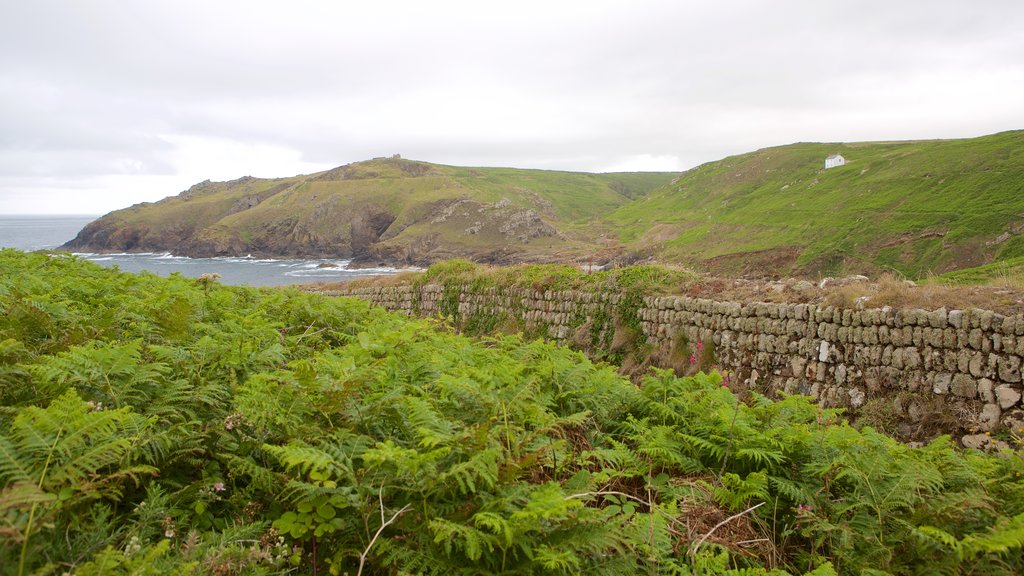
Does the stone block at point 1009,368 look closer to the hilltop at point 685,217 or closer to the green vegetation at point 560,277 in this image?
the hilltop at point 685,217

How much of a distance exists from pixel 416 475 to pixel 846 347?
9.72 metres

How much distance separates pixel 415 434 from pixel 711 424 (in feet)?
8.72

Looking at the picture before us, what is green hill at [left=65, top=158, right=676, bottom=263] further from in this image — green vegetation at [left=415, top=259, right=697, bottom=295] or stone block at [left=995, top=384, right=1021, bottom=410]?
stone block at [left=995, top=384, right=1021, bottom=410]

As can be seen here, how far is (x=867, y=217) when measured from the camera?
108ft

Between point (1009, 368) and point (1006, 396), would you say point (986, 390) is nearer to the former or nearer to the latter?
point (1006, 396)

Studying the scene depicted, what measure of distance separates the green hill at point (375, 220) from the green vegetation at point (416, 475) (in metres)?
50.2

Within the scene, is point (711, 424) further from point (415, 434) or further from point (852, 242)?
point (852, 242)

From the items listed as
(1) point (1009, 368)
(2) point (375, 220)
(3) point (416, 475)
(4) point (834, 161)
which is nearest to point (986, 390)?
(1) point (1009, 368)

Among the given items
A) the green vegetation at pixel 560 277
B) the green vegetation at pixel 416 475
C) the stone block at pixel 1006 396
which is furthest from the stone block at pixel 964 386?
the green vegetation at pixel 560 277

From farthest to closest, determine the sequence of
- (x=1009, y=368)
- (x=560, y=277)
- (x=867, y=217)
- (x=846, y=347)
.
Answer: (x=867, y=217) → (x=560, y=277) → (x=846, y=347) → (x=1009, y=368)

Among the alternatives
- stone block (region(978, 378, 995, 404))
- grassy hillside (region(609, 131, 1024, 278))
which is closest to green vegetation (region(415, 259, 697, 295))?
stone block (region(978, 378, 995, 404))

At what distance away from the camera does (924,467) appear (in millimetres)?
4148

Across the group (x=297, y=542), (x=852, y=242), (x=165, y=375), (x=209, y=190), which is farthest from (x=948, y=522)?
(x=209, y=190)

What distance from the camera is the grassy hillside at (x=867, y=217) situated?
25.9m
